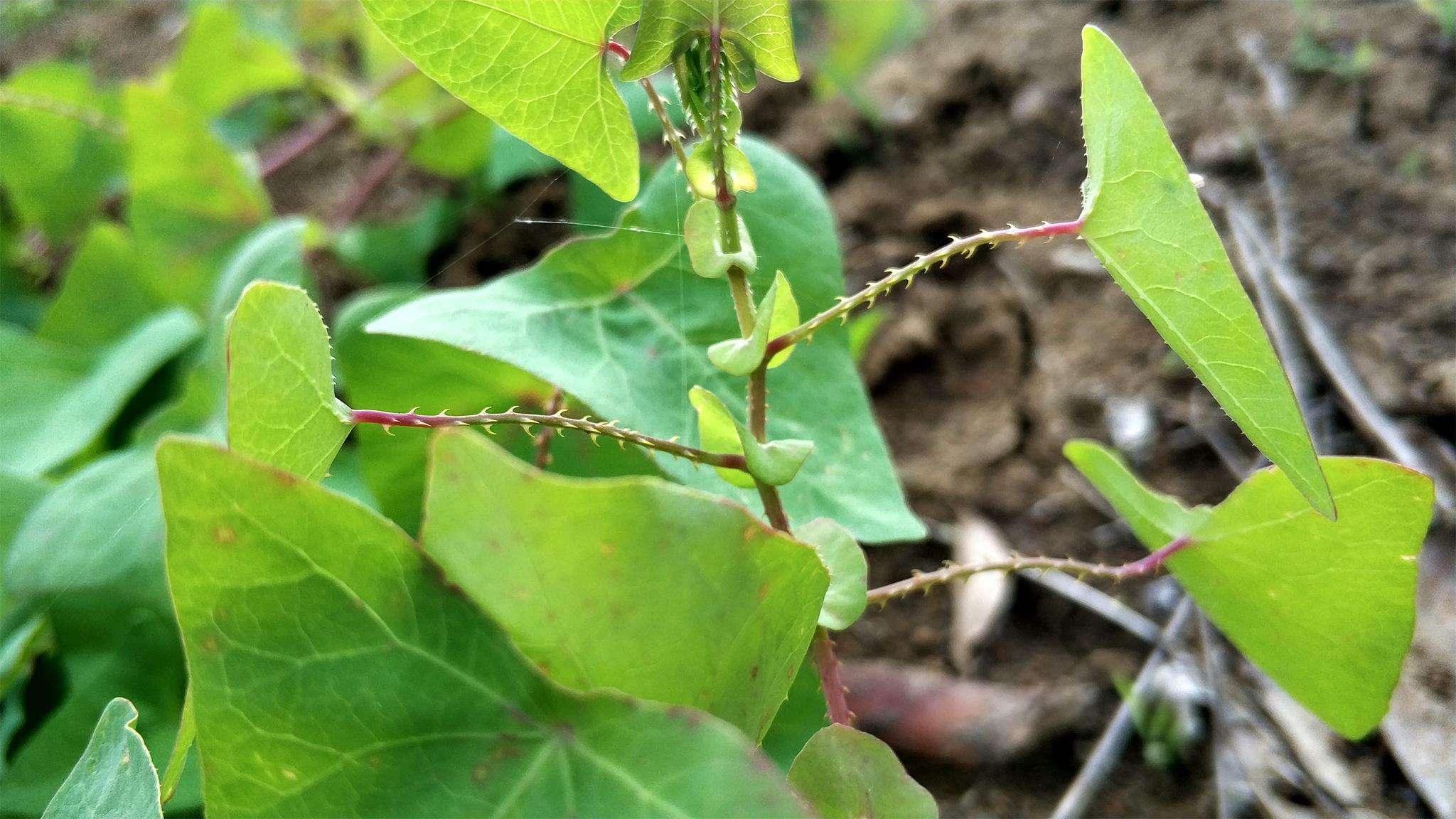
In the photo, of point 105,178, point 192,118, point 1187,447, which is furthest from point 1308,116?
point 105,178

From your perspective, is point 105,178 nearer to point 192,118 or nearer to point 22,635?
point 192,118

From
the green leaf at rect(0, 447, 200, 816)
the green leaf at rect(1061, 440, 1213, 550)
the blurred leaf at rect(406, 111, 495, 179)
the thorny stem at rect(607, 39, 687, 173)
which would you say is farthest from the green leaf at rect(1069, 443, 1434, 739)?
the blurred leaf at rect(406, 111, 495, 179)

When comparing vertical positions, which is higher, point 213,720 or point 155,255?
point 213,720

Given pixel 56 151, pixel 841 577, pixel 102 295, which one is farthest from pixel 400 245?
pixel 841 577

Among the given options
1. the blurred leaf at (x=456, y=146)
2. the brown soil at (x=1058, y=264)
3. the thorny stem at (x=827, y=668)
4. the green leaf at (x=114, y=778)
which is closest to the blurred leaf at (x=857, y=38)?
the brown soil at (x=1058, y=264)

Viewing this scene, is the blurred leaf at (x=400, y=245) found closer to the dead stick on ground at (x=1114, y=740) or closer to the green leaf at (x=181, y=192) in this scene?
the green leaf at (x=181, y=192)

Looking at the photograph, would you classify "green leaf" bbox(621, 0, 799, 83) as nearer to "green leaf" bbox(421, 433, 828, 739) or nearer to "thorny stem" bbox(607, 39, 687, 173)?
"thorny stem" bbox(607, 39, 687, 173)
